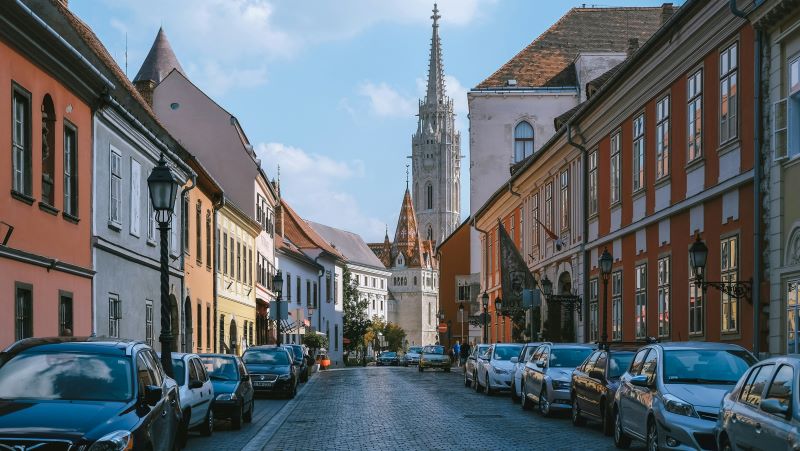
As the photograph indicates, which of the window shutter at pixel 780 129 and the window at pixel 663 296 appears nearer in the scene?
the window shutter at pixel 780 129

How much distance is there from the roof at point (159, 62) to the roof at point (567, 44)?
1851cm

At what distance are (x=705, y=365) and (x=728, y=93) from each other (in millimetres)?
9284

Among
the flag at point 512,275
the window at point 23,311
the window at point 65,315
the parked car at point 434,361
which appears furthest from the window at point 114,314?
the parked car at point 434,361

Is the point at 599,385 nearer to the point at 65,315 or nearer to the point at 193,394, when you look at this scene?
the point at 193,394

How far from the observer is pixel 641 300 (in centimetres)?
3059

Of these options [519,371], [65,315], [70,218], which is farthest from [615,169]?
[65,315]

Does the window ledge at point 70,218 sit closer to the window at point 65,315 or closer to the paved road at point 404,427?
the window at point 65,315

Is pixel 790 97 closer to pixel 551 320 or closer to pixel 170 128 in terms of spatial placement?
pixel 551 320

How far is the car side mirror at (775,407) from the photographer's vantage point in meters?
9.81

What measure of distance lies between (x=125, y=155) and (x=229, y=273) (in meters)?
19.4

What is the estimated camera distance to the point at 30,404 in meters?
10.6

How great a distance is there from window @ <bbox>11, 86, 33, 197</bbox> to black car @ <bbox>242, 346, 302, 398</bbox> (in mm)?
12645

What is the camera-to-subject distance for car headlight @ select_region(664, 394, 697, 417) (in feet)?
45.5

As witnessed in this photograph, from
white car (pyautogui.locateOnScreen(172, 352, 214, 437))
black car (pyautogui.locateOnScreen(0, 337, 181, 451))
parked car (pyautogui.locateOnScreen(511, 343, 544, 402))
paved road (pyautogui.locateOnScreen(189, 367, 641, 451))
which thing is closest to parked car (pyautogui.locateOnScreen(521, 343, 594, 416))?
paved road (pyautogui.locateOnScreen(189, 367, 641, 451))
